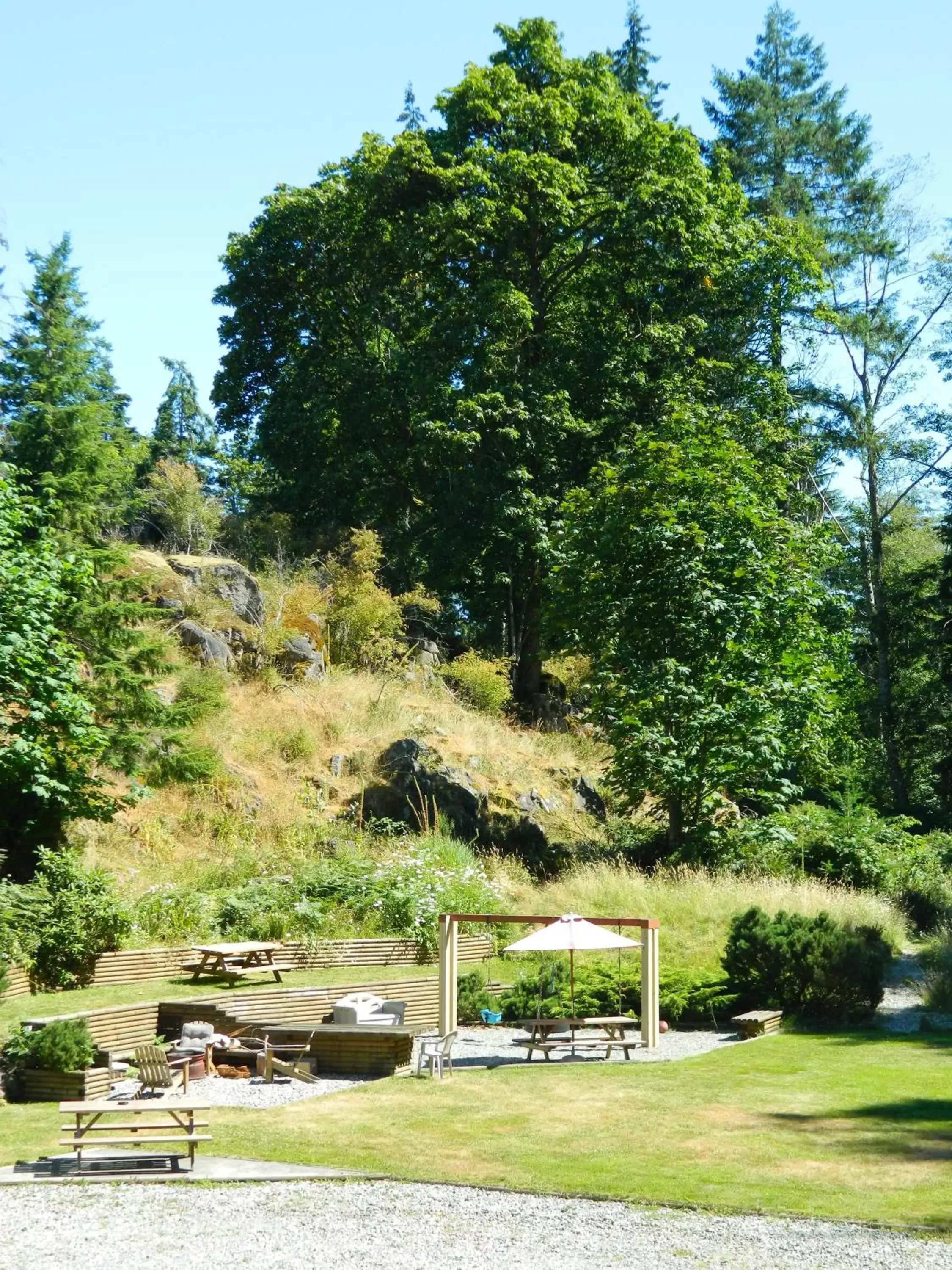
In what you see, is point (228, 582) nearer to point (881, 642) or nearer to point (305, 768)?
point (305, 768)

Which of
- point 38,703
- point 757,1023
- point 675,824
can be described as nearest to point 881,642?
point 675,824

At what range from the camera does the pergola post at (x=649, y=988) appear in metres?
13.9

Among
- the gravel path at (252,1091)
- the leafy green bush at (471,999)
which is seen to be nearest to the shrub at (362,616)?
the leafy green bush at (471,999)

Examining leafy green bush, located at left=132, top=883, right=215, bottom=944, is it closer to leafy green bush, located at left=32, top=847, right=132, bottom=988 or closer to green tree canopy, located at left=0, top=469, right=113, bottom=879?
leafy green bush, located at left=32, top=847, right=132, bottom=988

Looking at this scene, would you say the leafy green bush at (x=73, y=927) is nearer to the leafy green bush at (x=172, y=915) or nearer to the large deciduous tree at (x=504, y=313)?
the leafy green bush at (x=172, y=915)

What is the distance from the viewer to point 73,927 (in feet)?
49.5

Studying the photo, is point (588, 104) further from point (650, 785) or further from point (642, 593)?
point (650, 785)

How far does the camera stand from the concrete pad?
845 centimetres

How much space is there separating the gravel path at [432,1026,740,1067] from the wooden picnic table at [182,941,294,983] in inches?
102

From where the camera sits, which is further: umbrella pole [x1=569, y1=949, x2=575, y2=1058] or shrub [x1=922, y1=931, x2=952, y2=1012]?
shrub [x1=922, y1=931, x2=952, y2=1012]

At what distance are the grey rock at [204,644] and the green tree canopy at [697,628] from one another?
22.7ft

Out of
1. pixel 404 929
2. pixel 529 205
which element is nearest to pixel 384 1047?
pixel 404 929

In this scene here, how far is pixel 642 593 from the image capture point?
78.0 feet

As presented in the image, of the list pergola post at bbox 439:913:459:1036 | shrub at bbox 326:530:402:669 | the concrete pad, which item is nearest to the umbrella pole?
pergola post at bbox 439:913:459:1036
